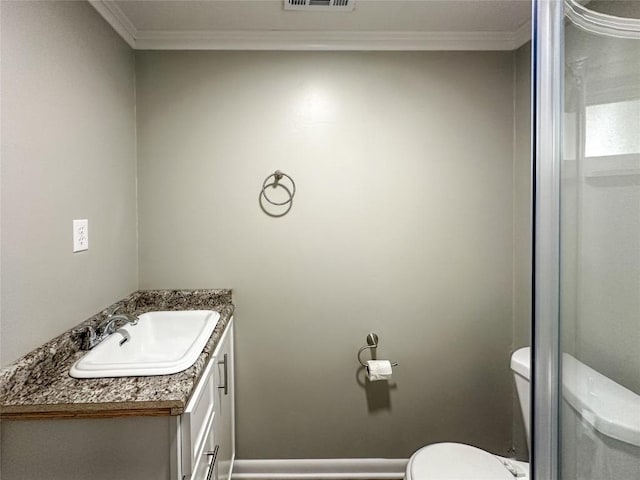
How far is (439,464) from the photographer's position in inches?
59.1

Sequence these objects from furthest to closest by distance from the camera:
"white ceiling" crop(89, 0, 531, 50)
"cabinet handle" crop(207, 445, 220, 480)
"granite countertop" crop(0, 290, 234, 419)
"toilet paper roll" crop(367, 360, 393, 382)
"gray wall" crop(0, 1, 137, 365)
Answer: "toilet paper roll" crop(367, 360, 393, 382) < "white ceiling" crop(89, 0, 531, 50) < "cabinet handle" crop(207, 445, 220, 480) < "gray wall" crop(0, 1, 137, 365) < "granite countertop" crop(0, 290, 234, 419)

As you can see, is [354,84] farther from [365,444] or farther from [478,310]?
[365,444]

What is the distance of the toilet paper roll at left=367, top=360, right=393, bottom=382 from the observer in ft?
6.50

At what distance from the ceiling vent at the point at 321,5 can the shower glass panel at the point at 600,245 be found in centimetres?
142

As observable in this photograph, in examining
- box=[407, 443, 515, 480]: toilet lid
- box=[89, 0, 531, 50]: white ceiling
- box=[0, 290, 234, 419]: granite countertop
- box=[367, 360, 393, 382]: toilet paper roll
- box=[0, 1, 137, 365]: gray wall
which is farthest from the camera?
box=[367, 360, 393, 382]: toilet paper roll

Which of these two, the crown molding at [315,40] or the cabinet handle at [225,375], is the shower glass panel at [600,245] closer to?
the cabinet handle at [225,375]

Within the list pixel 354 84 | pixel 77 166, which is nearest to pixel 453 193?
pixel 354 84

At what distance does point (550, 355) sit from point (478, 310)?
5.39 ft

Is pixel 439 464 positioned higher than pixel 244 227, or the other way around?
pixel 244 227

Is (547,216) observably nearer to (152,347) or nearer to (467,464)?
(467,464)

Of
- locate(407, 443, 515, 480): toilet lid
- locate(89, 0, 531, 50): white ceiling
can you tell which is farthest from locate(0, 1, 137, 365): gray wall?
locate(407, 443, 515, 480): toilet lid

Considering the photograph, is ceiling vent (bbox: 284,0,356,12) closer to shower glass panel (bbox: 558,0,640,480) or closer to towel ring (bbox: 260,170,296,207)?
towel ring (bbox: 260,170,296,207)

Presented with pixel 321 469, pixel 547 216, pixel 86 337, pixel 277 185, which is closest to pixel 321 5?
pixel 277 185

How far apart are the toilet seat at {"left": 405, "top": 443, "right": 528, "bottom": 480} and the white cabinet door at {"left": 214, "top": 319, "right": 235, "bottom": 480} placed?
757 mm
